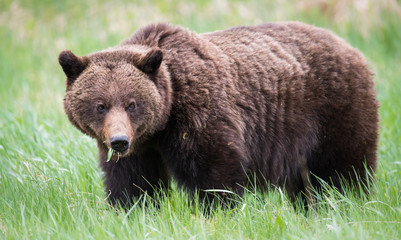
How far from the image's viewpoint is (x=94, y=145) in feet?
21.7

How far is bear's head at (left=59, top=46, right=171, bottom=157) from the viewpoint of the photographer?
455 cm

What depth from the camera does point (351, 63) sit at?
565 cm

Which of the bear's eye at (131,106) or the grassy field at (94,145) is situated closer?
the grassy field at (94,145)

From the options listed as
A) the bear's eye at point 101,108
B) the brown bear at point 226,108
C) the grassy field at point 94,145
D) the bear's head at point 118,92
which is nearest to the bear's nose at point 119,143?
the brown bear at point 226,108

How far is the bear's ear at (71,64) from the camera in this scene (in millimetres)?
4633

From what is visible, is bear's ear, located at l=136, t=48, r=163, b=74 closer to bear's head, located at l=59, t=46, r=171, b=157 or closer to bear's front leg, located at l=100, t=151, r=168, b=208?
bear's head, located at l=59, t=46, r=171, b=157

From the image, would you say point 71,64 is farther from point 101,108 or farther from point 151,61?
point 151,61

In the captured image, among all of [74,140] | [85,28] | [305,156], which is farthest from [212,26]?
[305,156]

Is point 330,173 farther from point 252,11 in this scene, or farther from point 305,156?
point 252,11

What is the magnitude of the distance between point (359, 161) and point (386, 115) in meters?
2.62

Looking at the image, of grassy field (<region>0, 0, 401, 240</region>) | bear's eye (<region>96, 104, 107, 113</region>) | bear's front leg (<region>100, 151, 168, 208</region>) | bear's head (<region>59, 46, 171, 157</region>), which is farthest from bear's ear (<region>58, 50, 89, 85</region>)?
grassy field (<region>0, 0, 401, 240</region>)

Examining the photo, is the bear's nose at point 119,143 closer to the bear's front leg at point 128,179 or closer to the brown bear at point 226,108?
the brown bear at point 226,108

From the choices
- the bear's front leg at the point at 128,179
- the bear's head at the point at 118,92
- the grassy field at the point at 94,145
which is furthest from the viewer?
the bear's front leg at the point at 128,179

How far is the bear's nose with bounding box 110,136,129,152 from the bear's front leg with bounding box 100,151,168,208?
2.26ft
